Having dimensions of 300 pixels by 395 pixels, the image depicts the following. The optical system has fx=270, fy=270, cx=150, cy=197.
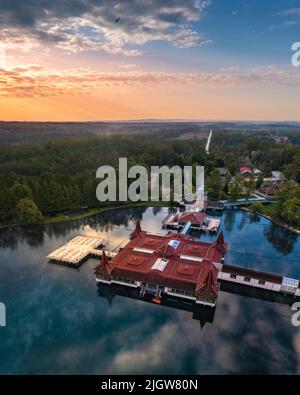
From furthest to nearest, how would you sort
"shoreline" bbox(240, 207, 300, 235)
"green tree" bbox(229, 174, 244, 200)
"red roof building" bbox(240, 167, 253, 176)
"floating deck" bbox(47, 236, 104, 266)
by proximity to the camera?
"red roof building" bbox(240, 167, 253, 176) < "green tree" bbox(229, 174, 244, 200) < "shoreline" bbox(240, 207, 300, 235) < "floating deck" bbox(47, 236, 104, 266)

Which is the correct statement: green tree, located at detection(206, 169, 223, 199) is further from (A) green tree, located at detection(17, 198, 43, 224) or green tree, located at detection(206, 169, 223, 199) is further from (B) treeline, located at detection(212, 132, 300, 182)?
(A) green tree, located at detection(17, 198, 43, 224)

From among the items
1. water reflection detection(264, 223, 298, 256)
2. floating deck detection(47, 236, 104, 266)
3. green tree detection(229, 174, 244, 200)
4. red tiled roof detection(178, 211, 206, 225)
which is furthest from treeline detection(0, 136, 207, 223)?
water reflection detection(264, 223, 298, 256)

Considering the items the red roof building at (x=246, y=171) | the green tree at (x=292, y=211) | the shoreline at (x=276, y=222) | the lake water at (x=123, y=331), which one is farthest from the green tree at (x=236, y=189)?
the lake water at (x=123, y=331)

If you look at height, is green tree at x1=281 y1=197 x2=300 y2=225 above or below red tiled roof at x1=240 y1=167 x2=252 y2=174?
below

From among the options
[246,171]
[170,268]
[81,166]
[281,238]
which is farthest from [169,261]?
[246,171]

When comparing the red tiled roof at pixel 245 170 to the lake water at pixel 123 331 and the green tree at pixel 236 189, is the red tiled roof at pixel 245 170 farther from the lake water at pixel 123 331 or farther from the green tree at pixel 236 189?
the lake water at pixel 123 331

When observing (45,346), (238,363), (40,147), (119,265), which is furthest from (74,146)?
(238,363)
